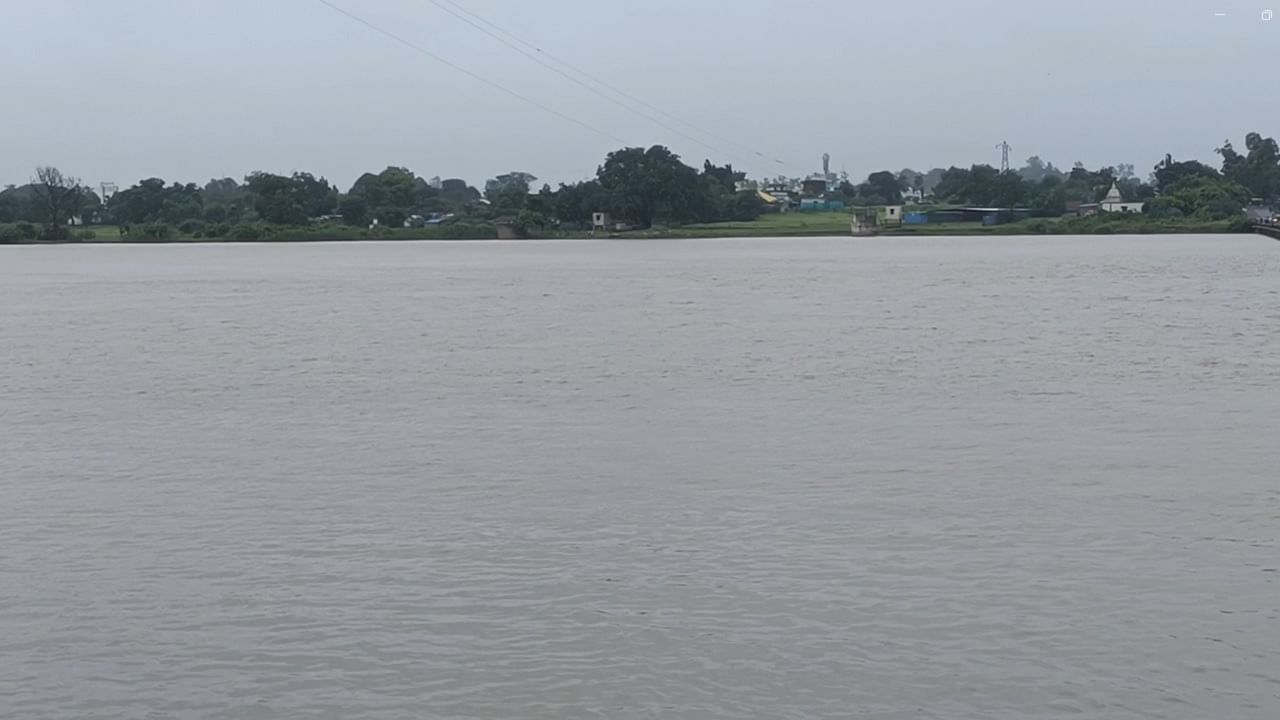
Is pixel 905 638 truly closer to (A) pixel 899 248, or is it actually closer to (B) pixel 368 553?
(B) pixel 368 553

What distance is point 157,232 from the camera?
126 meters

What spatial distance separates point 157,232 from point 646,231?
135ft

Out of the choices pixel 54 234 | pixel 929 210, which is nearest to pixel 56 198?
pixel 54 234

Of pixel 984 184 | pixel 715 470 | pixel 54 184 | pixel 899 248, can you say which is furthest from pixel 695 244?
pixel 715 470

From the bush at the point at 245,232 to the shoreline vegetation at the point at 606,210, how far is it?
8cm

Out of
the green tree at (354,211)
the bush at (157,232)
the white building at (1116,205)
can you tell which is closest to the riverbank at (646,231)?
the bush at (157,232)

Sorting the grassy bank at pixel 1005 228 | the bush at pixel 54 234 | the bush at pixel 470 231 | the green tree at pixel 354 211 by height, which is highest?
the green tree at pixel 354 211

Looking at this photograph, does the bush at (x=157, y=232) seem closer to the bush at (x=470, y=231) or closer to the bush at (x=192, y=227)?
the bush at (x=192, y=227)

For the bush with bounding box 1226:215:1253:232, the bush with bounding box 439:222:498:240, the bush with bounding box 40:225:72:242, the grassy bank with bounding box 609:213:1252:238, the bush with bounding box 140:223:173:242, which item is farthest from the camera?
the bush with bounding box 40:225:72:242

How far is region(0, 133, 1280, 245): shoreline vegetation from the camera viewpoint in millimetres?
122125

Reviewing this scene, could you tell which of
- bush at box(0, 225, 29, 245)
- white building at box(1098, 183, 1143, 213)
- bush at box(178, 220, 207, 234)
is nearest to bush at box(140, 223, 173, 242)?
bush at box(178, 220, 207, 234)

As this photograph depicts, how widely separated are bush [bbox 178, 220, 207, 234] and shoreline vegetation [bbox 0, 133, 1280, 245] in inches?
3.6

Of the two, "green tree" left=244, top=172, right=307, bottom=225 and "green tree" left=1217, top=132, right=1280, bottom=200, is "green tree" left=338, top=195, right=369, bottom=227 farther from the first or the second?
"green tree" left=1217, top=132, right=1280, bottom=200

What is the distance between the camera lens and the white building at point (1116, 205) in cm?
13412
